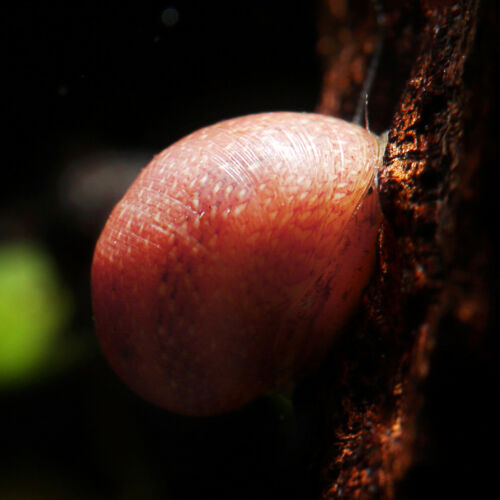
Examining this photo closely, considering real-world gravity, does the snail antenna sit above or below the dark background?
above

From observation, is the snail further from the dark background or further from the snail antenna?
the snail antenna

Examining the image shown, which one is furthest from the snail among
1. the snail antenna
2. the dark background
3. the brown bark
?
the snail antenna

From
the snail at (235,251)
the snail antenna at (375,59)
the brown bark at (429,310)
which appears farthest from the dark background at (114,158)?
the snail antenna at (375,59)

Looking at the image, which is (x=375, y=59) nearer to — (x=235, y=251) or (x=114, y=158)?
(x=235, y=251)

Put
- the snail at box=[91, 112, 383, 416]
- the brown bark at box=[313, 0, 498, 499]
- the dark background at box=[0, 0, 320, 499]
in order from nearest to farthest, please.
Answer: the brown bark at box=[313, 0, 498, 499], the snail at box=[91, 112, 383, 416], the dark background at box=[0, 0, 320, 499]

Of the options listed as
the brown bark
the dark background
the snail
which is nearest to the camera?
the brown bark

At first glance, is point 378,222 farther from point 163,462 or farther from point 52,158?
point 52,158

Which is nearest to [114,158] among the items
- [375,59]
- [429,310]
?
[375,59]
